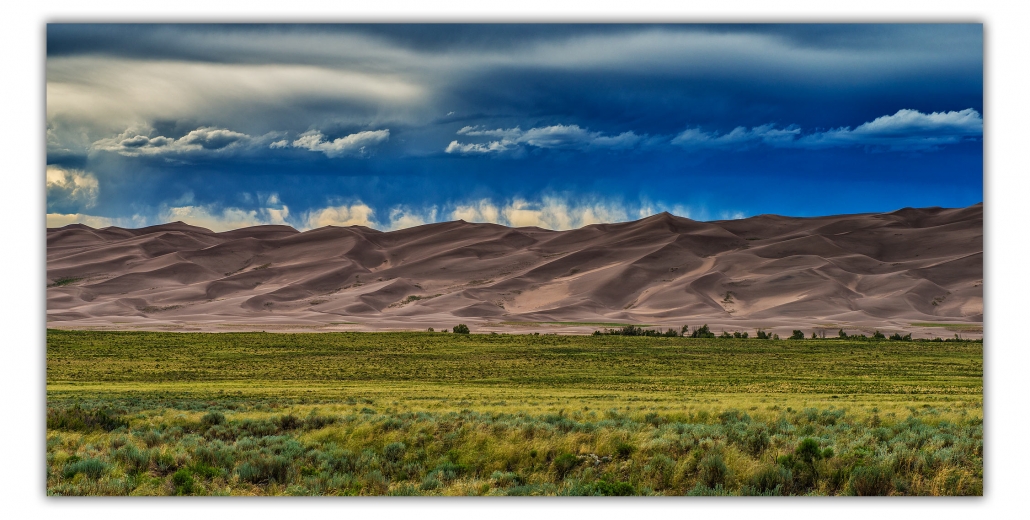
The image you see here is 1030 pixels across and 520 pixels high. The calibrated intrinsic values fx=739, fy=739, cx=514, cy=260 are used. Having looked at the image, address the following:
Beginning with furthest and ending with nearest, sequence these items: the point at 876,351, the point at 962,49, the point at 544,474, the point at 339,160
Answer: the point at 876,351 < the point at 339,160 < the point at 962,49 < the point at 544,474

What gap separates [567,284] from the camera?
428ft

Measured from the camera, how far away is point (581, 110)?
15.7m

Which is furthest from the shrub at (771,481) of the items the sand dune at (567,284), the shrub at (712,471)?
the sand dune at (567,284)

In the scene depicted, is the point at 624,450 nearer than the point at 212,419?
Yes

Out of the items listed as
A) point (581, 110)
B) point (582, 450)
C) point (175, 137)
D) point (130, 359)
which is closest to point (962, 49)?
point (581, 110)

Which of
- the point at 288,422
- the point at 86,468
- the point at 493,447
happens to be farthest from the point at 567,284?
the point at 86,468

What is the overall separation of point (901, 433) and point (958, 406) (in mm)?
5698

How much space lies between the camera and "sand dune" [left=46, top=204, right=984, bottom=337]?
68.4m

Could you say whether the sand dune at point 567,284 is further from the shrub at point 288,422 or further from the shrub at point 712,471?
the shrub at point 712,471

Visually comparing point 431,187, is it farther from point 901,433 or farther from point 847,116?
point 901,433

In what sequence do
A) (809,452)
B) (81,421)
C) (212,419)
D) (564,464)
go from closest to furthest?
(809,452) → (564,464) → (81,421) → (212,419)

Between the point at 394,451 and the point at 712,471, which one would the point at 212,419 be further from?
the point at 712,471

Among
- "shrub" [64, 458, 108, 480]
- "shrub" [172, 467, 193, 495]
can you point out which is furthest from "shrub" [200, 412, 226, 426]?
"shrub" [172, 467, 193, 495]

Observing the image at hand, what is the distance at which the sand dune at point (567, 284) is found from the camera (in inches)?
2692
